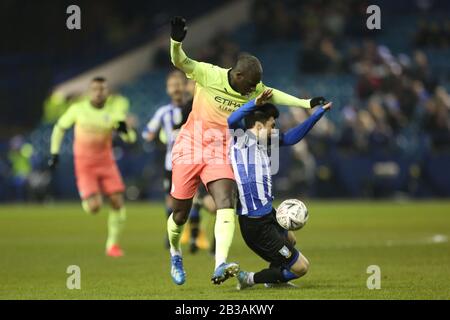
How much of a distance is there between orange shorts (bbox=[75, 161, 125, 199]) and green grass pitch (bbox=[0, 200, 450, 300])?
931mm

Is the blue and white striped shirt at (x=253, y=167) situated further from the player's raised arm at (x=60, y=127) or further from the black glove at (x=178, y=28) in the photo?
the player's raised arm at (x=60, y=127)

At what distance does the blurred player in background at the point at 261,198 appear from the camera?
33.5 feet

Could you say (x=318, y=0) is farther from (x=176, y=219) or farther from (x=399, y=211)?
(x=176, y=219)

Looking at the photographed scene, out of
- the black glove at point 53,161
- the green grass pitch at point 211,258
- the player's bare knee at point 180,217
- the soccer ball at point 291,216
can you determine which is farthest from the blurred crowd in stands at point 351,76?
the soccer ball at point 291,216

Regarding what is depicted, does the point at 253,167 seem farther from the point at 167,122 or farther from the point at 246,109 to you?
the point at 167,122

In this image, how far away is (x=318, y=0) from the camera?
32.4 meters

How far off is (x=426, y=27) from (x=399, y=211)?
9.32m

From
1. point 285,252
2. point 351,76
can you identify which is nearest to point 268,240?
point 285,252

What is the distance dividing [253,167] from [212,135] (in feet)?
1.84

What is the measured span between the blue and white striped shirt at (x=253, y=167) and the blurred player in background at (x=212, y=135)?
10cm

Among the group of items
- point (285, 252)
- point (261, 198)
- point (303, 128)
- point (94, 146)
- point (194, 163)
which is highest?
point (94, 146)

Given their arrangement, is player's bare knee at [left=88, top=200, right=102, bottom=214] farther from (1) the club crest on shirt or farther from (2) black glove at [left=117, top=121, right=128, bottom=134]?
(1) the club crest on shirt

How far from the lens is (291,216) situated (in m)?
10.2
